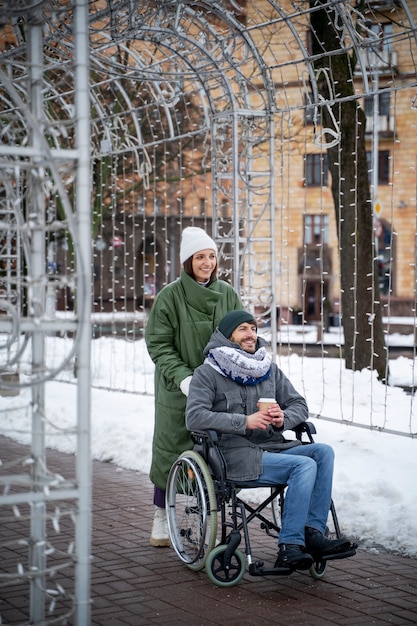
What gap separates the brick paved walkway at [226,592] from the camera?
15.8ft

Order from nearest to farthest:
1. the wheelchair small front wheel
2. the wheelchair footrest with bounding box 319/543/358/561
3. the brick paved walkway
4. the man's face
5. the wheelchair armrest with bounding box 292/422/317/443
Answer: the brick paved walkway → the wheelchair footrest with bounding box 319/543/358/561 → the wheelchair small front wheel → the man's face → the wheelchair armrest with bounding box 292/422/317/443

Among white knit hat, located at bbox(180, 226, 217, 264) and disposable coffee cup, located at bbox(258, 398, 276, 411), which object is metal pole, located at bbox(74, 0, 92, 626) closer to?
disposable coffee cup, located at bbox(258, 398, 276, 411)

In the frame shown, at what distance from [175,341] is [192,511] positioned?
1.06 m

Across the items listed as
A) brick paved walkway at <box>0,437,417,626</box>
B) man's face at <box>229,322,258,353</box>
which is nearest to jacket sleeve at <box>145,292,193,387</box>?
man's face at <box>229,322,258,353</box>

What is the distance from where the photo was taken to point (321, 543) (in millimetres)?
5254

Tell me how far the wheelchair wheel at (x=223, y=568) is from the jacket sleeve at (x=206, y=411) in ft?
2.09

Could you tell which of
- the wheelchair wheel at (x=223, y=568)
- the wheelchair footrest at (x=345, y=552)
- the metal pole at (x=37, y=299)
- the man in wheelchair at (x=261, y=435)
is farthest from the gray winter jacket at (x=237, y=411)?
the metal pole at (x=37, y=299)

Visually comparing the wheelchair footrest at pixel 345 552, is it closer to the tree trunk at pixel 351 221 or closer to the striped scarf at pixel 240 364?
the striped scarf at pixel 240 364

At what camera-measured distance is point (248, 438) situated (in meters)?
5.59

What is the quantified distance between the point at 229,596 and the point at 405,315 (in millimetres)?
36787

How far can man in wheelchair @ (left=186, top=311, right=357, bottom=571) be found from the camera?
17.1 feet

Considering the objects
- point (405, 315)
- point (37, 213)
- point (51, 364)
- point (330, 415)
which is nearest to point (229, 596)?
point (37, 213)

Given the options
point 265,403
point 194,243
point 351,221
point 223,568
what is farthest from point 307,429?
point 351,221

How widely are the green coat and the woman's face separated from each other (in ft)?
0.22
